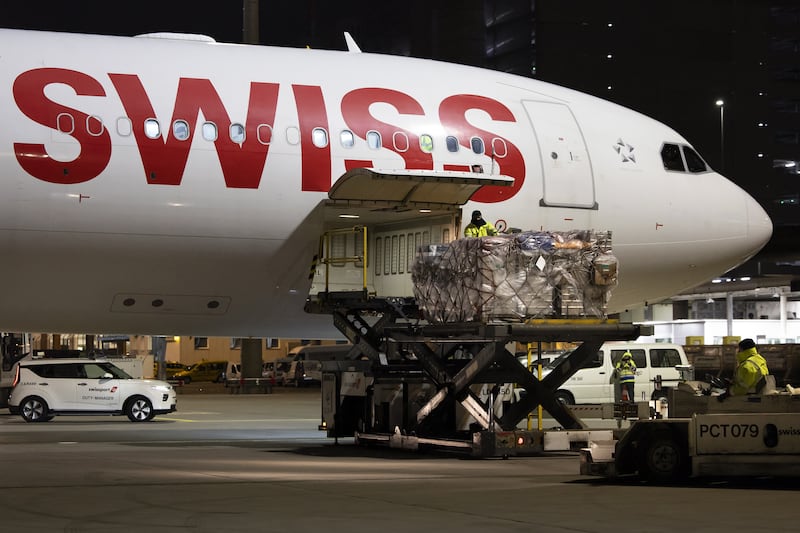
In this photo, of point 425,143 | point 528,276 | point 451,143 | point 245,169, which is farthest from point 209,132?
point 528,276

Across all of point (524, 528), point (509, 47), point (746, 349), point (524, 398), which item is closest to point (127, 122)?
point (524, 398)

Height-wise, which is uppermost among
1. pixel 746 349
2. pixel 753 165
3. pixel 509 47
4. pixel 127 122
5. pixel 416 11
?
pixel 416 11

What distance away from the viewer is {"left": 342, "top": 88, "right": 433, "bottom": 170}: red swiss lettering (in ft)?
64.3

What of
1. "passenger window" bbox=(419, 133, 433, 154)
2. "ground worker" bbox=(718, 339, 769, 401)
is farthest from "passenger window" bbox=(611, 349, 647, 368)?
"ground worker" bbox=(718, 339, 769, 401)

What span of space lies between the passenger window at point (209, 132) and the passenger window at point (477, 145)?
4.34 meters

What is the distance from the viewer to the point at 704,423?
13.5m

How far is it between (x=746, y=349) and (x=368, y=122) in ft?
23.6

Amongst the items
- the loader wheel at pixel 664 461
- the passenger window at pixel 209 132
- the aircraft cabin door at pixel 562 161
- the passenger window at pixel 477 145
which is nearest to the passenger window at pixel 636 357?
the aircraft cabin door at pixel 562 161

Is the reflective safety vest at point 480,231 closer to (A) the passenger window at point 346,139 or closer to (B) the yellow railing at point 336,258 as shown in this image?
(B) the yellow railing at point 336,258

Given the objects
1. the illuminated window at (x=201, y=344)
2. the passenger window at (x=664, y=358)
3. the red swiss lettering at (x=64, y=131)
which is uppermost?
the red swiss lettering at (x=64, y=131)

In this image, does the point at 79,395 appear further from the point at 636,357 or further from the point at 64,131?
the point at 636,357

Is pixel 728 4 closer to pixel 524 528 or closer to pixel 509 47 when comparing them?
pixel 509 47

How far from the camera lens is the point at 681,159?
22.4m

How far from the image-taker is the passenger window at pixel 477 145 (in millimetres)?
20312
